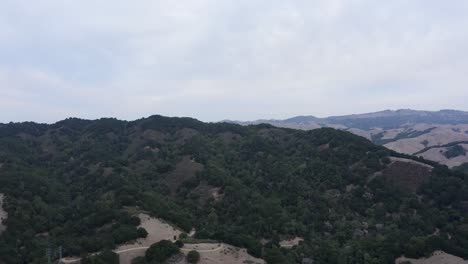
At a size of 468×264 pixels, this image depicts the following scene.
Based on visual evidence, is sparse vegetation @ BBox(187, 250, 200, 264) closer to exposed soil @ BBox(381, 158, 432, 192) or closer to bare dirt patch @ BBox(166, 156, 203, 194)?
bare dirt patch @ BBox(166, 156, 203, 194)

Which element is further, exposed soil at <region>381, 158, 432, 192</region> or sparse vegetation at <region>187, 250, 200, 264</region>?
exposed soil at <region>381, 158, 432, 192</region>

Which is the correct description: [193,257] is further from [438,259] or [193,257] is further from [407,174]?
[407,174]

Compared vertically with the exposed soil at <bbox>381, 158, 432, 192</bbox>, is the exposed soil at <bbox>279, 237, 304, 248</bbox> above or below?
below

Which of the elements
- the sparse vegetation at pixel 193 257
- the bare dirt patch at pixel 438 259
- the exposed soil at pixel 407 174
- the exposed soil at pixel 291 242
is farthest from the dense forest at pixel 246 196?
the sparse vegetation at pixel 193 257

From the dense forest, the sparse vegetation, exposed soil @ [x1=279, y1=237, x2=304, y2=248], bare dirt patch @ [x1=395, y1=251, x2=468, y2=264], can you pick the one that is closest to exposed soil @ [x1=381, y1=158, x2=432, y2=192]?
the dense forest

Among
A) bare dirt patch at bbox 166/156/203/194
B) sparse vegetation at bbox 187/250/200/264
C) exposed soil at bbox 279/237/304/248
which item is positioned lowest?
exposed soil at bbox 279/237/304/248

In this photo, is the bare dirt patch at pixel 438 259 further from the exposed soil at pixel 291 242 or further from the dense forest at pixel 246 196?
the exposed soil at pixel 291 242

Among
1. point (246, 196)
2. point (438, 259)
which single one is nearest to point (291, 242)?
point (246, 196)
